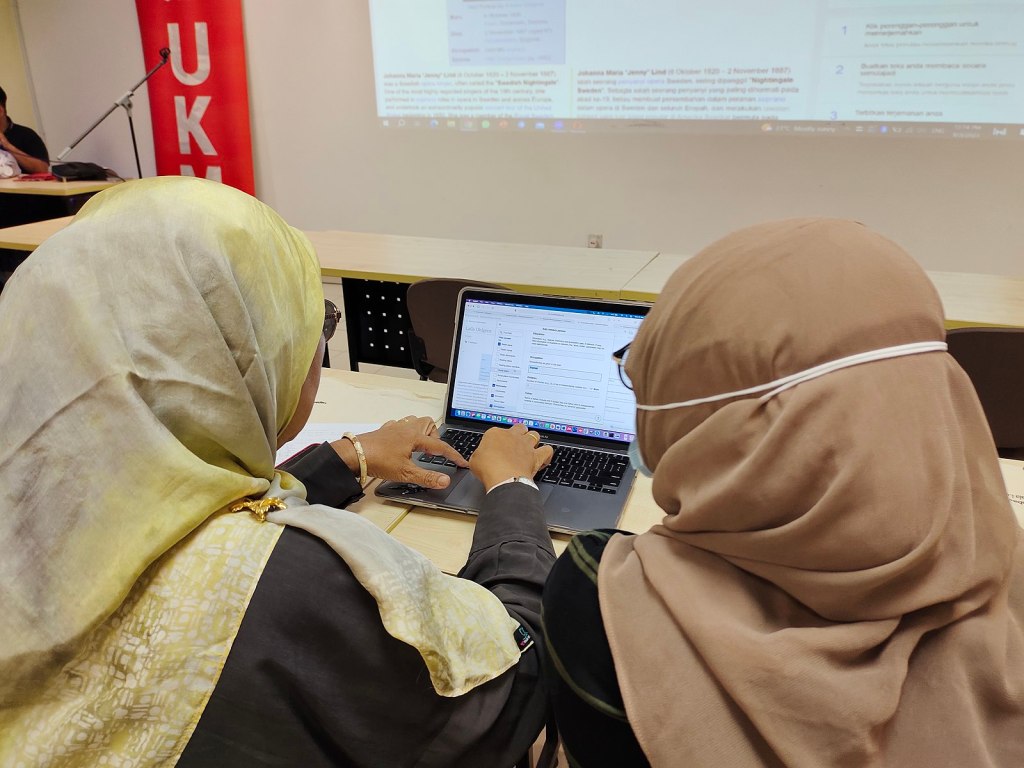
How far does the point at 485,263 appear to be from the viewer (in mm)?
2414

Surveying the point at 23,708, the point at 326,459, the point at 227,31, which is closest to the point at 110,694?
the point at 23,708

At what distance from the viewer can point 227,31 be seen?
12.6 ft

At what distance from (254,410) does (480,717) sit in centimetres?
36

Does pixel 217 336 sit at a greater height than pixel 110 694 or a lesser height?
greater

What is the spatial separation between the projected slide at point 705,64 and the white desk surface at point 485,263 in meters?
1.07

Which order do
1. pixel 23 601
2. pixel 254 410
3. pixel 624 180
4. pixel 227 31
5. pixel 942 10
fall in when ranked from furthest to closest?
pixel 227 31, pixel 624 180, pixel 942 10, pixel 254 410, pixel 23 601

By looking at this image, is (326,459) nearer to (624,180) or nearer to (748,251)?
(748,251)

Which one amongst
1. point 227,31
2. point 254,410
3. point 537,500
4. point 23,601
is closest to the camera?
point 23,601

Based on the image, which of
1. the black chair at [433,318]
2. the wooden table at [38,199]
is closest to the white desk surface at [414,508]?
the black chair at [433,318]

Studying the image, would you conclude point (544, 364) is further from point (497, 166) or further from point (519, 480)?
point (497, 166)

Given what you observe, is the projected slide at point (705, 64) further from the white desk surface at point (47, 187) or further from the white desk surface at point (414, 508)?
the white desk surface at point (414, 508)

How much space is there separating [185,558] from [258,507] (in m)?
0.08

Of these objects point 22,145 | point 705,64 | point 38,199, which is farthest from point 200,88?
point 705,64

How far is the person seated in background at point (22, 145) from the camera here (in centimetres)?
415
